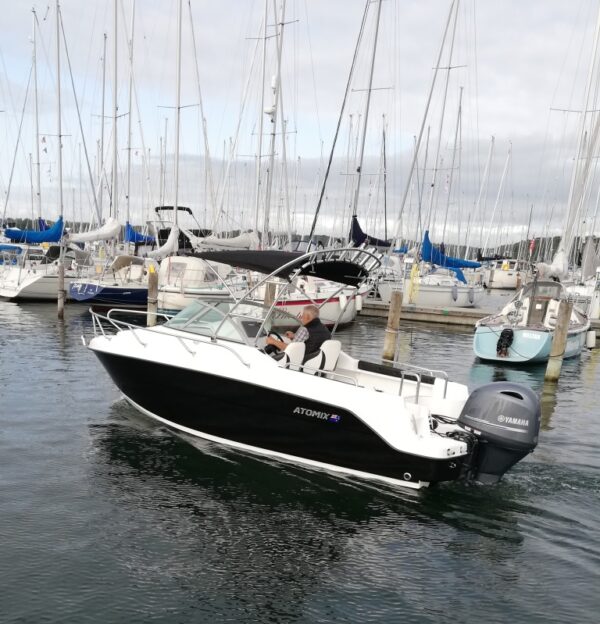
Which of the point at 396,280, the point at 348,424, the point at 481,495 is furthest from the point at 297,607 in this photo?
the point at 396,280

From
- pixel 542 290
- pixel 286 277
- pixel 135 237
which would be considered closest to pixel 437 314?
pixel 542 290

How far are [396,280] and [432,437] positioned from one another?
23743 millimetres

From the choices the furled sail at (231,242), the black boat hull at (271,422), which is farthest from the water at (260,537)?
the furled sail at (231,242)

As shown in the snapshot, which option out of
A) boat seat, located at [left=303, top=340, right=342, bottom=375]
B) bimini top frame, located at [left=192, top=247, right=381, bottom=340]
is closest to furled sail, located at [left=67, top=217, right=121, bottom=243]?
bimini top frame, located at [left=192, top=247, right=381, bottom=340]

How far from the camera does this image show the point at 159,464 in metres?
7.87

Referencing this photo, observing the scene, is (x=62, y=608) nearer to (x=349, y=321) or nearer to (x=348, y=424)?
(x=348, y=424)

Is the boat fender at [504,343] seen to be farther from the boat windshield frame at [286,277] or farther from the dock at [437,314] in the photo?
the boat windshield frame at [286,277]

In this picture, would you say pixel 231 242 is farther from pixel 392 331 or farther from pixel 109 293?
pixel 392 331

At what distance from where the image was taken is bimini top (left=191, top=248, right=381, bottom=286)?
8211 millimetres

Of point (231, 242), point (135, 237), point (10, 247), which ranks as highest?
point (231, 242)

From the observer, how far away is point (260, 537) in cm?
606

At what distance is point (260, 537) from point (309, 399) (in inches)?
66.6

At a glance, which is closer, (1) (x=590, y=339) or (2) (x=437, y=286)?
(1) (x=590, y=339)

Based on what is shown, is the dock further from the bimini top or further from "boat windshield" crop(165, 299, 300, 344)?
the bimini top
